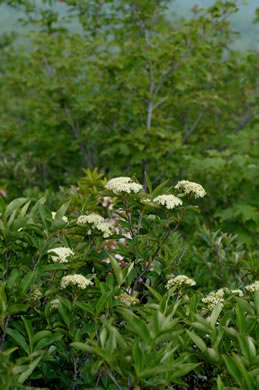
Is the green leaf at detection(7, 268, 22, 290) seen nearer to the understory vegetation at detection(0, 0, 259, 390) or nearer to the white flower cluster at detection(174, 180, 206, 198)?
the understory vegetation at detection(0, 0, 259, 390)

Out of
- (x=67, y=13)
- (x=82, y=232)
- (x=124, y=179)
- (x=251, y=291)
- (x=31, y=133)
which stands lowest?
(x=31, y=133)

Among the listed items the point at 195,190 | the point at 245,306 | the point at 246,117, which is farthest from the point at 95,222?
the point at 246,117

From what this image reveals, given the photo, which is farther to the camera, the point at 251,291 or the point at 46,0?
the point at 46,0

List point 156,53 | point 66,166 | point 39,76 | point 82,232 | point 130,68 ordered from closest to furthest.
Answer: point 82,232
point 156,53
point 130,68
point 39,76
point 66,166

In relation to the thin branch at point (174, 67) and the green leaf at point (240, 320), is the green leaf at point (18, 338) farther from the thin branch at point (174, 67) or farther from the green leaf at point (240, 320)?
the thin branch at point (174, 67)

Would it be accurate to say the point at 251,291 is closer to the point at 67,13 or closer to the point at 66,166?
the point at 66,166

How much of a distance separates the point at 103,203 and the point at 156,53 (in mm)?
2532

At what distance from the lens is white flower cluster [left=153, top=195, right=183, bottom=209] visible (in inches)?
67.6

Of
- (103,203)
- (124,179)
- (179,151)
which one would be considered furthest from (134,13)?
(124,179)

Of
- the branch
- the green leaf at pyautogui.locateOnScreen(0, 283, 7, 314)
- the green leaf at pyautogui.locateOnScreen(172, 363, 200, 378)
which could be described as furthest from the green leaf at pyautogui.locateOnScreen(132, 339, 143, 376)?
the branch

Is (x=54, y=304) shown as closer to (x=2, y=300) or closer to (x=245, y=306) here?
(x=2, y=300)

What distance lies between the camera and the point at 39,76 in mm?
6781

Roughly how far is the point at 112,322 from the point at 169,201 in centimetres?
54

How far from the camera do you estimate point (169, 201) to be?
172cm
